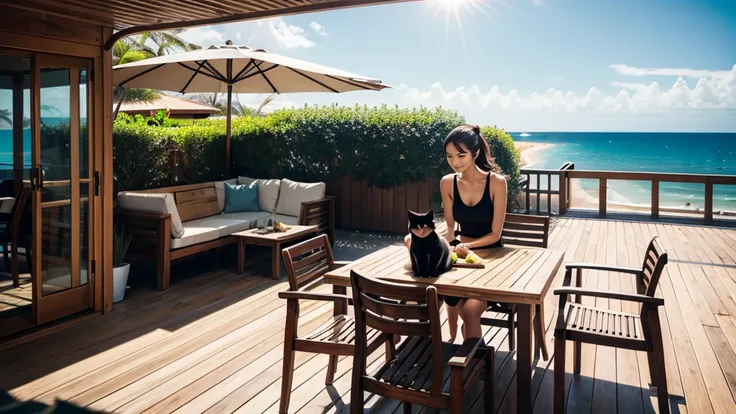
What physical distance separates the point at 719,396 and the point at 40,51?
480 centimetres

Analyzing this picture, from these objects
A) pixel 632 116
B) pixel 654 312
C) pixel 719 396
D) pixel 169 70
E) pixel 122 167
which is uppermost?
pixel 632 116

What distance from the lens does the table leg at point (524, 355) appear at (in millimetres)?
2641

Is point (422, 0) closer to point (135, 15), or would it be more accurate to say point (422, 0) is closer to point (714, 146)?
point (135, 15)

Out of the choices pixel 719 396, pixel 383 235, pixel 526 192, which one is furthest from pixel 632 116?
pixel 719 396

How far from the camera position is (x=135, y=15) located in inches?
162

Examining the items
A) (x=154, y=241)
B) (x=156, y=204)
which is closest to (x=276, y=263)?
(x=154, y=241)

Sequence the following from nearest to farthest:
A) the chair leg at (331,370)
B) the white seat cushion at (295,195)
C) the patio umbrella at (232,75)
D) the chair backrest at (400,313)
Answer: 1. the chair backrest at (400,313)
2. the chair leg at (331,370)
3. the patio umbrella at (232,75)
4. the white seat cushion at (295,195)

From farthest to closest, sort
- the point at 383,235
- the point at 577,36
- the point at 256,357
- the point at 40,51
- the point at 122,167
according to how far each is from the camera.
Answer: the point at 577,36 < the point at 383,235 < the point at 122,167 < the point at 40,51 < the point at 256,357

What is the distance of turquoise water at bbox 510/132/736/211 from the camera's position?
138ft

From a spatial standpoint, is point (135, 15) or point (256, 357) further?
point (135, 15)

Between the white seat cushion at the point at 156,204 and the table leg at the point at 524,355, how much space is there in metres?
3.77

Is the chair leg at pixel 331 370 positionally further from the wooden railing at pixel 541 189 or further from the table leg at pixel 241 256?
the wooden railing at pixel 541 189

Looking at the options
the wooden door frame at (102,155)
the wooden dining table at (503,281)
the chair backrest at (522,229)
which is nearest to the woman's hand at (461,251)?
the wooden dining table at (503,281)

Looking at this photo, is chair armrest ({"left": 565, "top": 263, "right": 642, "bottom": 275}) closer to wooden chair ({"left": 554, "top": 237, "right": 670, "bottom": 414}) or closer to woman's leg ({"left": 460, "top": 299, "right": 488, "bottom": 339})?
wooden chair ({"left": 554, "top": 237, "right": 670, "bottom": 414})
